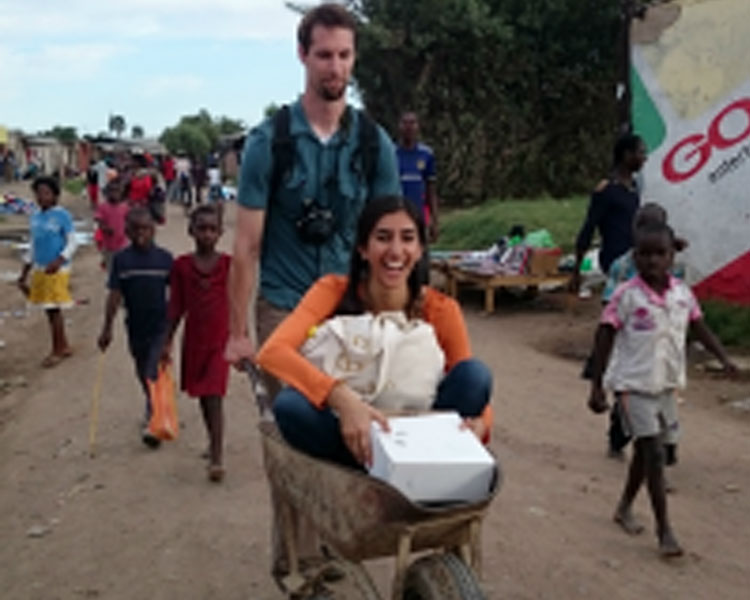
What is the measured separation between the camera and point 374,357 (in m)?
2.88

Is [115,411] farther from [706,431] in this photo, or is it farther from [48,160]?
[48,160]

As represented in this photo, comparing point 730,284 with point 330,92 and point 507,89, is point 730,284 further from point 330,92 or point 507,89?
point 507,89

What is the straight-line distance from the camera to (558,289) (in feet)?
39.9

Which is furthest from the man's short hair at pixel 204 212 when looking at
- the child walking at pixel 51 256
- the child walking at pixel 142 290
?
the child walking at pixel 51 256

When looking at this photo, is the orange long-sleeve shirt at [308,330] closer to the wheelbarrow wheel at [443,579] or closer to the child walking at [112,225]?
the wheelbarrow wheel at [443,579]

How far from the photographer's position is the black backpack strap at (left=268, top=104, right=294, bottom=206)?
3.29m

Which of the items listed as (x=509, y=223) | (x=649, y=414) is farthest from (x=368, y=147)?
(x=509, y=223)

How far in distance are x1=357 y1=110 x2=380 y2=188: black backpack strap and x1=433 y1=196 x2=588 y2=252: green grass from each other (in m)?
10.2

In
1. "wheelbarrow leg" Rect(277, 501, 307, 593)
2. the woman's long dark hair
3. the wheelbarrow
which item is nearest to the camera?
the wheelbarrow

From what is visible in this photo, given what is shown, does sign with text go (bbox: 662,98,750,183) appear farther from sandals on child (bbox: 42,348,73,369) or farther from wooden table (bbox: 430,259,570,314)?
sandals on child (bbox: 42,348,73,369)

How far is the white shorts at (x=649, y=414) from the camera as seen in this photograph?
4156 mm

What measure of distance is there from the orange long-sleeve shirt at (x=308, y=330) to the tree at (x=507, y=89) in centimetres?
1734

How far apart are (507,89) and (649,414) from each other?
A: 1766 centimetres

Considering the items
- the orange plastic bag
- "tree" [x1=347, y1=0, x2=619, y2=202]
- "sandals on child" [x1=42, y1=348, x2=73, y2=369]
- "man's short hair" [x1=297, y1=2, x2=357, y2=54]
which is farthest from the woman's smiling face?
"tree" [x1=347, y1=0, x2=619, y2=202]
